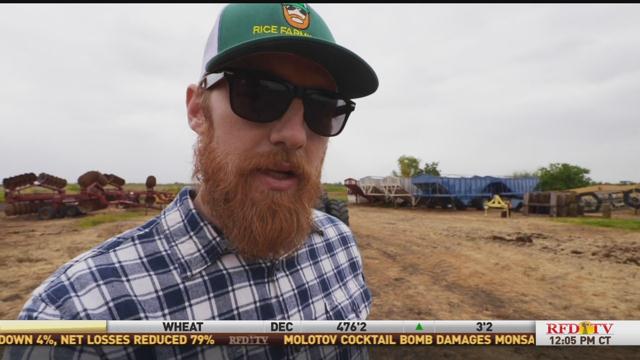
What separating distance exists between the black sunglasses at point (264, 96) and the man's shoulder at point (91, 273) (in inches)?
23.2

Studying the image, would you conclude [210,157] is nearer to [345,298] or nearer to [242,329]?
[242,329]

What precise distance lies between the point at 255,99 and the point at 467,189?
2184cm

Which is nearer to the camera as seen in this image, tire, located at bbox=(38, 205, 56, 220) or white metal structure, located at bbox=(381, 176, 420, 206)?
tire, located at bbox=(38, 205, 56, 220)

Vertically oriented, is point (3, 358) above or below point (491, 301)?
above

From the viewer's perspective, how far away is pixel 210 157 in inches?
52.8

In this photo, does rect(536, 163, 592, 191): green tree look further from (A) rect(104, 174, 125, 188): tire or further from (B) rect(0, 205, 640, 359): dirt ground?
(A) rect(104, 174, 125, 188): tire

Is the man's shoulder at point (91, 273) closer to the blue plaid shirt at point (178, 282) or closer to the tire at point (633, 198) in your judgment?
the blue plaid shirt at point (178, 282)

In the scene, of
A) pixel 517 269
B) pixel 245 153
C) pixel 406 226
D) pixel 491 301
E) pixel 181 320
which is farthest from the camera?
pixel 406 226

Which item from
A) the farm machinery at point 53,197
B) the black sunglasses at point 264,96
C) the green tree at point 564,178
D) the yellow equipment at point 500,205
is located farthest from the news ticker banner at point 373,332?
the green tree at point 564,178

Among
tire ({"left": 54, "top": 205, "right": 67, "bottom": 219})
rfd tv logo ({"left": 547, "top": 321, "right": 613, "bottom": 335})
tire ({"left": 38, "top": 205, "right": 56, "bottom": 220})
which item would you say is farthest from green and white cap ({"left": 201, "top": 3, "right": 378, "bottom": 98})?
tire ({"left": 38, "top": 205, "right": 56, "bottom": 220})

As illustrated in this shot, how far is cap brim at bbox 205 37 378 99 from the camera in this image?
1.18 metres

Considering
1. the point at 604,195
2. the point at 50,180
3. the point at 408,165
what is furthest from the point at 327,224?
the point at 408,165

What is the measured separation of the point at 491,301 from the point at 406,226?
331 inches

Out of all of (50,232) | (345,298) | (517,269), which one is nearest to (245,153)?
(345,298)
